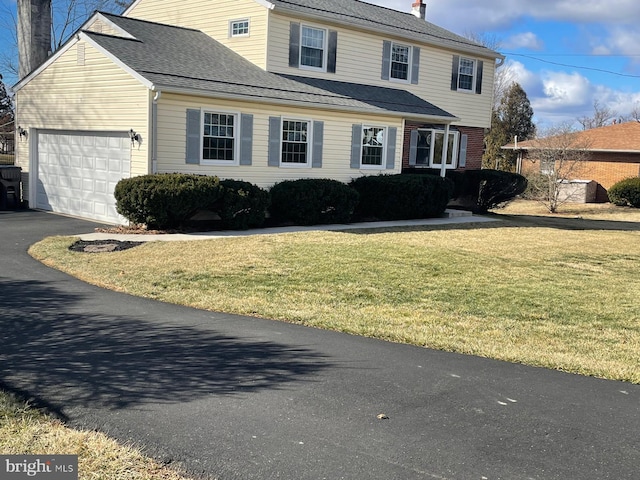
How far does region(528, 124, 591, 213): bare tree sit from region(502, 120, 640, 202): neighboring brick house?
1.29 metres

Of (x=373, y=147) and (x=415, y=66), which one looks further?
(x=415, y=66)

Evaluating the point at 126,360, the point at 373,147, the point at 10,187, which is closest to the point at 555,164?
the point at 373,147

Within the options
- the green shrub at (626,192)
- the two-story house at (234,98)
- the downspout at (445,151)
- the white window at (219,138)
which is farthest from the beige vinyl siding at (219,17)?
the green shrub at (626,192)

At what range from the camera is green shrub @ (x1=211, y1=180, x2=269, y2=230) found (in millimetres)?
15909

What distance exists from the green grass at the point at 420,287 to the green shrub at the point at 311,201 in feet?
7.47

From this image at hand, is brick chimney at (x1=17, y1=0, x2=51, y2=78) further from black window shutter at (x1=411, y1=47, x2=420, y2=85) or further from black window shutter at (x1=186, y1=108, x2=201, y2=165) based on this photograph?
black window shutter at (x1=411, y1=47, x2=420, y2=85)

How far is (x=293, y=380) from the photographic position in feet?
18.8

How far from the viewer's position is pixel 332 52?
854 inches

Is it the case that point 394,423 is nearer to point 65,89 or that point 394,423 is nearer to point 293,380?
point 293,380

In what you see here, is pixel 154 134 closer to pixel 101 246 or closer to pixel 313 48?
pixel 101 246

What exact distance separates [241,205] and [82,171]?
4.99m

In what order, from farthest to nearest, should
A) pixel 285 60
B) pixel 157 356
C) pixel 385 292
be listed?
1. pixel 285 60
2. pixel 385 292
3. pixel 157 356

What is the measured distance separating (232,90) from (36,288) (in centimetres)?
911

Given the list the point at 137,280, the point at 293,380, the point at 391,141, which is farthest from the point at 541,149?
the point at 293,380
